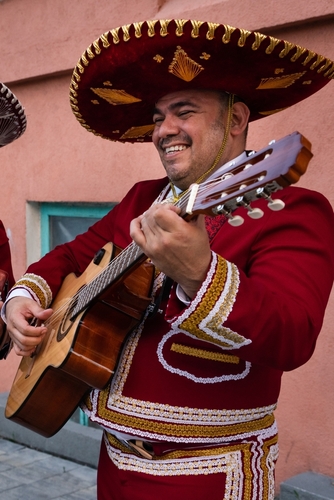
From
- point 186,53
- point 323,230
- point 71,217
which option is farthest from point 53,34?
point 323,230

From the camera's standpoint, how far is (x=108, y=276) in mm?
1967

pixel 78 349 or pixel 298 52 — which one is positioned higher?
pixel 298 52

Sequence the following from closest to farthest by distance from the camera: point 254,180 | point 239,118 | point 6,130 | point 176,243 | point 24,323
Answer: point 254,180 → point 176,243 → point 239,118 → point 24,323 → point 6,130

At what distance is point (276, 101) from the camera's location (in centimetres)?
232

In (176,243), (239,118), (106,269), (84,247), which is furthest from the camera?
(84,247)

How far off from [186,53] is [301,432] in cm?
233

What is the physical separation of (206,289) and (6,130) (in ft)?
6.31

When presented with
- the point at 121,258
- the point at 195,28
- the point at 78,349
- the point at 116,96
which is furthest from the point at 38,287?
the point at 195,28

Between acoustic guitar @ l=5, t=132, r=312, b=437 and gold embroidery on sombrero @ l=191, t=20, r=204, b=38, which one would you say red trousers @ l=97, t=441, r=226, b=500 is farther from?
gold embroidery on sombrero @ l=191, t=20, r=204, b=38

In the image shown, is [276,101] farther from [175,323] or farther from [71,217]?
[71,217]

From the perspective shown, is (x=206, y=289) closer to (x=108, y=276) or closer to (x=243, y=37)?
(x=108, y=276)

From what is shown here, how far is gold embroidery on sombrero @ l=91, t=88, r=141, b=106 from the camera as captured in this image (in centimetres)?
234

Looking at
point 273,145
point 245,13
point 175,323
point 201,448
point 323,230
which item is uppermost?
point 245,13

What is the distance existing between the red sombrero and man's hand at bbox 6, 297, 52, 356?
36.4 inches
